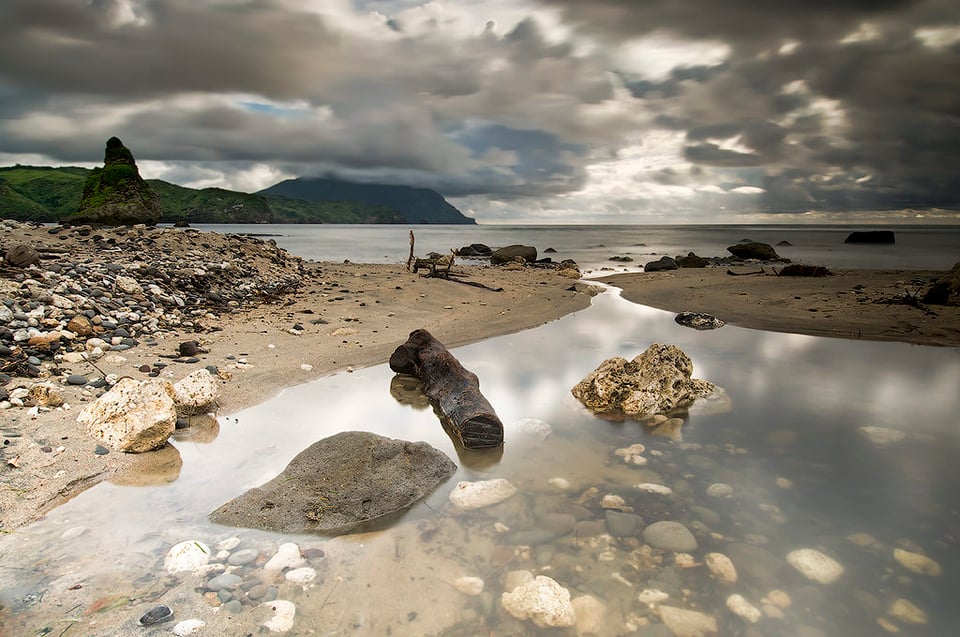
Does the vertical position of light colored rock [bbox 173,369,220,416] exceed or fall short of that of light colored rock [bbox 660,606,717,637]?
it exceeds it

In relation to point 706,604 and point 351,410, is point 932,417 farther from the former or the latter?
point 351,410

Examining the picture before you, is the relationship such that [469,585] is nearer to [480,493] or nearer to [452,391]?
[480,493]

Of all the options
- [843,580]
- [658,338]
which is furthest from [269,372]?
[658,338]

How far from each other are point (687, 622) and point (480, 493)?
1974 millimetres

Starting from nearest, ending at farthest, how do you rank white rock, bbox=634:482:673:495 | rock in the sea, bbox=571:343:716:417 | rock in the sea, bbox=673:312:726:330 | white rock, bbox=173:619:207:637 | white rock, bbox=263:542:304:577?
1. white rock, bbox=173:619:207:637
2. white rock, bbox=263:542:304:577
3. white rock, bbox=634:482:673:495
4. rock in the sea, bbox=571:343:716:417
5. rock in the sea, bbox=673:312:726:330

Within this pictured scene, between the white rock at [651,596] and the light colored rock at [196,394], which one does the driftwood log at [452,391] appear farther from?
the light colored rock at [196,394]

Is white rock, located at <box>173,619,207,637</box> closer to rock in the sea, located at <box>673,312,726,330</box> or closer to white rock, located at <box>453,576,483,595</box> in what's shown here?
white rock, located at <box>453,576,483,595</box>

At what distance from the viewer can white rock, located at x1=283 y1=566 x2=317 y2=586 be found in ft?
11.0

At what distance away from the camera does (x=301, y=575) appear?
11.2 ft

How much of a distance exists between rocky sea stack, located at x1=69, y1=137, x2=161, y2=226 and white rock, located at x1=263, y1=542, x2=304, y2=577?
31748mm

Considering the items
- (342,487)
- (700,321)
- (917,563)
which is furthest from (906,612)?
(700,321)

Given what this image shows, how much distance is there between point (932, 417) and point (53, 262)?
16044 mm

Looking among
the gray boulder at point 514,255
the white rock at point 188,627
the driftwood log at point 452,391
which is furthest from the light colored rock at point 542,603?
the gray boulder at point 514,255

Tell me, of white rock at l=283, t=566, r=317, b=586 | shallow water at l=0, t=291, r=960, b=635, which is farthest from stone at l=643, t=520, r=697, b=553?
white rock at l=283, t=566, r=317, b=586
